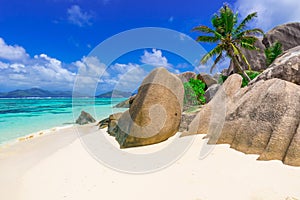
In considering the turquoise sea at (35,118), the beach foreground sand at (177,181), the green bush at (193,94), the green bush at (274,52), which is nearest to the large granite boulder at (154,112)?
the beach foreground sand at (177,181)

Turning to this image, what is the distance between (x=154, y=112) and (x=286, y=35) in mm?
32411

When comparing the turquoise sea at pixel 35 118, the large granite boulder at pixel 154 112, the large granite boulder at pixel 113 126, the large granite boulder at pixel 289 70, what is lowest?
the turquoise sea at pixel 35 118

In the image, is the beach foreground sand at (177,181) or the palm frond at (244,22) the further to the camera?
the palm frond at (244,22)

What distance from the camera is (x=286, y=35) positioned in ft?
94.6

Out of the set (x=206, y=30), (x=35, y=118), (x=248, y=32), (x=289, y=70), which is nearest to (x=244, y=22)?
(x=248, y=32)

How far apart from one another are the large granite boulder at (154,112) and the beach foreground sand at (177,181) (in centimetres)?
134

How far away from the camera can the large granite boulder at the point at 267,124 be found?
10.9ft

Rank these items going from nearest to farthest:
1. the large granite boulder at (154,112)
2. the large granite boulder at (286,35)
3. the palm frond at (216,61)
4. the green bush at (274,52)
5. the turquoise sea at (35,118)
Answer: the large granite boulder at (154,112)
the turquoise sea at (35,118)
the palm frond at (216,61)
the green bush at (274,52)
the large granite boulder at (286,35)

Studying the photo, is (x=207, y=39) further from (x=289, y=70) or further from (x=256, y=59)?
(x=256, y=59)

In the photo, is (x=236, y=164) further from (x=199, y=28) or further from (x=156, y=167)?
(x=199, y=28)

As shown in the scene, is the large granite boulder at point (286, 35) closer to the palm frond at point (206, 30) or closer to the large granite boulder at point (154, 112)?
the palm frond at point (206, 30)

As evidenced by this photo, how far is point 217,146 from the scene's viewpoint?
4.16 m

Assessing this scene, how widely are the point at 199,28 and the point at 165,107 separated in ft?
47.3

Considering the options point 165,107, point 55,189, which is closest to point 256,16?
point 165,107
